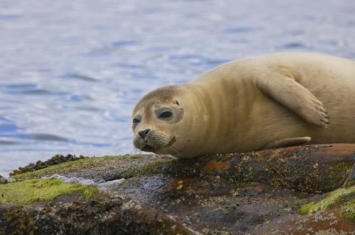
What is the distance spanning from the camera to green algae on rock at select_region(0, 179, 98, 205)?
6.31m

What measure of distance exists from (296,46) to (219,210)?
48.1 ft

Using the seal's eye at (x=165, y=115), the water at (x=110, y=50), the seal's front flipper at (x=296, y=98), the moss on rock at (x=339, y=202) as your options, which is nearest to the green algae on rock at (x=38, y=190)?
the seal's eye at (x=165, y=115)

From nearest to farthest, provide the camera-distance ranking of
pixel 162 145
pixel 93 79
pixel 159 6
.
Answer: pixel 162 145 → pixel 93 79 → pixel 159 6

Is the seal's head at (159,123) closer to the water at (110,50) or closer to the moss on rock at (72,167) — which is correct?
the moss on rock at (72,167)

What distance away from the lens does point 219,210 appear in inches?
247

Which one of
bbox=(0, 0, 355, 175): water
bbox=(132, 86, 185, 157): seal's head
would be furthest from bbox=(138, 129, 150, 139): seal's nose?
bbox=(0, 0, 355, 175): water

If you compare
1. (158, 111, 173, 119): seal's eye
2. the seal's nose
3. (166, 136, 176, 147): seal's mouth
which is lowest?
(166, 136, 176, 147): seal's mouth

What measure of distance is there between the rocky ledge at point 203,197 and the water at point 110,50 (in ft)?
16.5

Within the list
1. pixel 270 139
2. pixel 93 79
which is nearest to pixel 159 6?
pixel 93 79

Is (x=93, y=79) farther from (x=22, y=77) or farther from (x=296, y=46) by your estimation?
(x=296, y=46)

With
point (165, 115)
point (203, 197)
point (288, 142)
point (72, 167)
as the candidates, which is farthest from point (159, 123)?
point (72, 167)

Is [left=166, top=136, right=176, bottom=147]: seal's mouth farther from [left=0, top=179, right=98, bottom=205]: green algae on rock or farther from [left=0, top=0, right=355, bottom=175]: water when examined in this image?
[left=0, top=0, right=355, bottom=175]: water

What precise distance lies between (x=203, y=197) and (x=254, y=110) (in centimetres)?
107

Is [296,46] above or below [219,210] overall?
below
